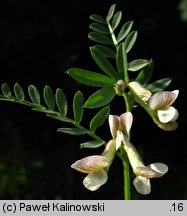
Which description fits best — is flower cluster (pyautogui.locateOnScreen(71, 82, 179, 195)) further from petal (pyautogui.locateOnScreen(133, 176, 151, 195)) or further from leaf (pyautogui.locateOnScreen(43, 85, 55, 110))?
leaf (pyautogui.locateOnScreen(43, 85, 55, 110))

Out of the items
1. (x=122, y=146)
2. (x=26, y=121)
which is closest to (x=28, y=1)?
(x=26, y=121)

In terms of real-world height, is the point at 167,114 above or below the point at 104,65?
below

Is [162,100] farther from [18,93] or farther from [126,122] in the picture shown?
[18,93]

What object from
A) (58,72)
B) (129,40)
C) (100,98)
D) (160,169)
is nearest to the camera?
(160,169)

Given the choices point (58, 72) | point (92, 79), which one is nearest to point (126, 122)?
point (92, 79)

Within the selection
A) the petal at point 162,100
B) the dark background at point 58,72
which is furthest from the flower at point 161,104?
the dark background at point 58,72
